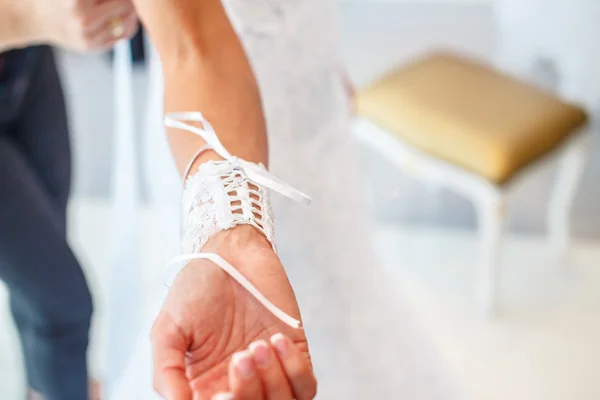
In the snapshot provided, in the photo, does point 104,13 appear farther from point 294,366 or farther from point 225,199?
point 294,366

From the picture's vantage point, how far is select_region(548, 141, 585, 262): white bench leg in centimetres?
139

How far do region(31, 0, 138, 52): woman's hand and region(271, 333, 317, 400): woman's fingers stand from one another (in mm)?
420

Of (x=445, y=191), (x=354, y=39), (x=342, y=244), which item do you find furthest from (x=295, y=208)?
(x=354, y=39)

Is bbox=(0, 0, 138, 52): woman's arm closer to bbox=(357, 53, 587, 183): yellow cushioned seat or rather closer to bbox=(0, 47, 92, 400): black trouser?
bbox=(0, 47, 92, 400): black trouser

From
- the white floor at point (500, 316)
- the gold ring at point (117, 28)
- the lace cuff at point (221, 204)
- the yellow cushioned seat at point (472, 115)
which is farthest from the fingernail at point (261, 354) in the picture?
the yellow cushioned seat at point (472, 115)

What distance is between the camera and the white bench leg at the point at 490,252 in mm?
1281

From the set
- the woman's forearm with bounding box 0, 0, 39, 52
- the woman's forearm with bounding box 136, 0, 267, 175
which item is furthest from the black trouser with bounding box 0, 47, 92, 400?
the woman's forearm with bounding box 136, 0, 267, 175

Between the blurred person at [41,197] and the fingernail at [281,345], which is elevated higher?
the fingernail at [281,345]

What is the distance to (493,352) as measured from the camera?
1357 millimetres

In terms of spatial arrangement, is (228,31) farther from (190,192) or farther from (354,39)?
(354,39)

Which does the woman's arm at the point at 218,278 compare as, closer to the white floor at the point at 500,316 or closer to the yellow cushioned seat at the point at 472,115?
the white floor at the point at 500,316

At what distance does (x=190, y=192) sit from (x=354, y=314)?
1.46 feet

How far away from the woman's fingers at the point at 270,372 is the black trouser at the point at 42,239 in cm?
52

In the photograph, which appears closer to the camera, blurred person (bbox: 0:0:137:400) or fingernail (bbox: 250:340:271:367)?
fingernail (bbox: 250:340:271:367)
